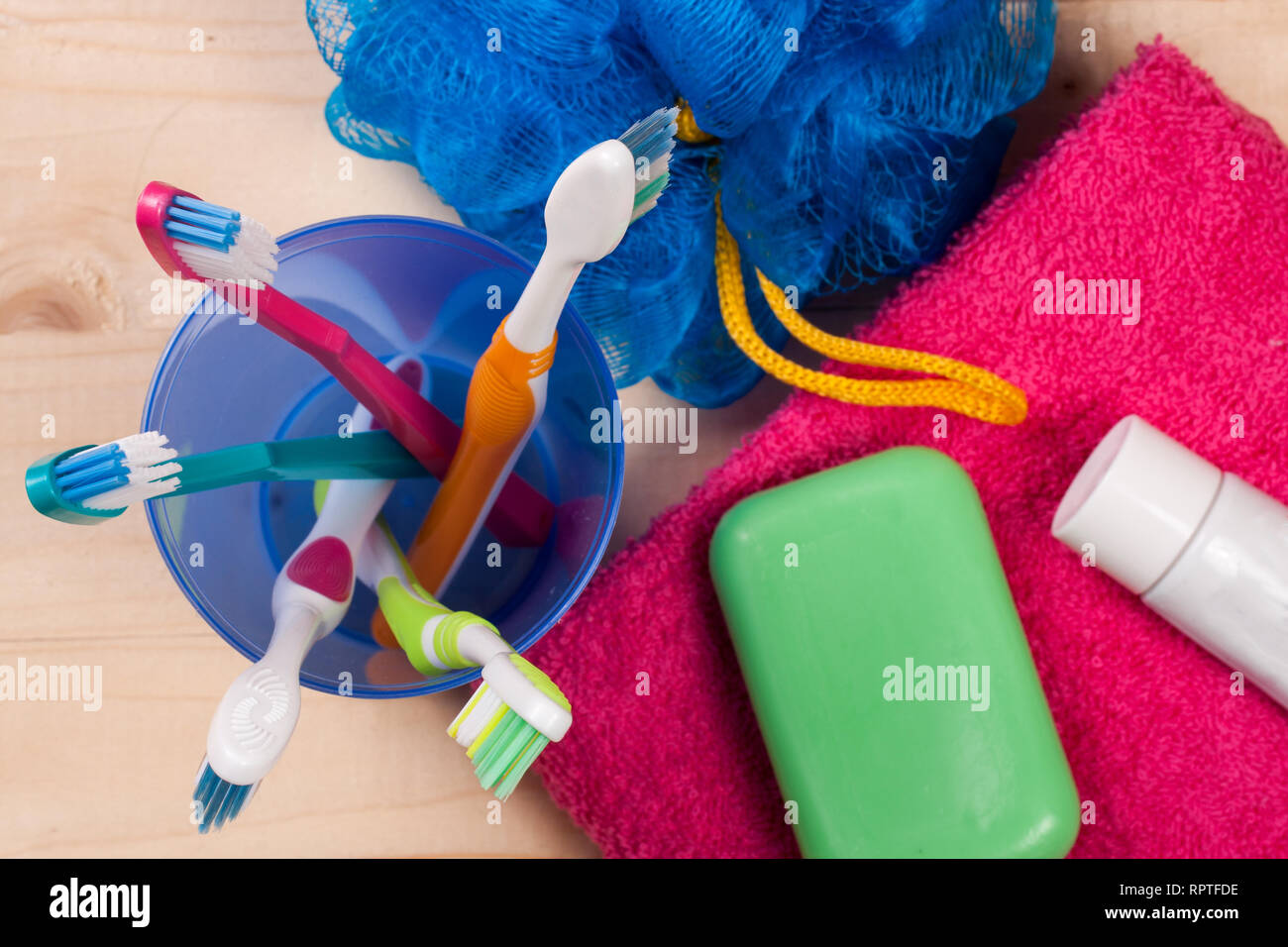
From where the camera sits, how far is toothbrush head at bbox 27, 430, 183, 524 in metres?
0.23

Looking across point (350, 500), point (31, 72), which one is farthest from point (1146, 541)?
point (31, 72)

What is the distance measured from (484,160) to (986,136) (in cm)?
18

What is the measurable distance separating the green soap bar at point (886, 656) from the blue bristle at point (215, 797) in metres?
0.17

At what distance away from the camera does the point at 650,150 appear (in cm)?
25

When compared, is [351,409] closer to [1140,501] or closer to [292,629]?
[292,629]

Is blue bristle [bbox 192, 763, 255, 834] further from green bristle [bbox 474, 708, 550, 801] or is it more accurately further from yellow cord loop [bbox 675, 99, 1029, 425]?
yellow cord loop [bbox 675, 99, 1029, 425]

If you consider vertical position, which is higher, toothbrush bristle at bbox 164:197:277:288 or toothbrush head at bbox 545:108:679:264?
toothbrush head at bbox 545:108:679:264

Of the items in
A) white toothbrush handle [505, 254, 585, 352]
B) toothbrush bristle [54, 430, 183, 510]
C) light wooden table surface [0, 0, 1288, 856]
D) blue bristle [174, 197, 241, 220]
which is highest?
blue bristle [174, 197, 241, 220]

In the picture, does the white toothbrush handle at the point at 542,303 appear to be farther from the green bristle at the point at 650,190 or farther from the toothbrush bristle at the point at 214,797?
the toothbrush bristle at the point at 214,797

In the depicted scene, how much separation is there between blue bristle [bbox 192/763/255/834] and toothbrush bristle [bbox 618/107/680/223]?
0.17 meters

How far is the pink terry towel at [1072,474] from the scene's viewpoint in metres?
0.36

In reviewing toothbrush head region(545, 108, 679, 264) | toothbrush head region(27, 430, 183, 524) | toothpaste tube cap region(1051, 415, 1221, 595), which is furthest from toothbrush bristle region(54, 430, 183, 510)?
toothpaste tube cap region(1051, 415, 1221, 595)

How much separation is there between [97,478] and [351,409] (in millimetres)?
124

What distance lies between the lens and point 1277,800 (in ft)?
1.19
